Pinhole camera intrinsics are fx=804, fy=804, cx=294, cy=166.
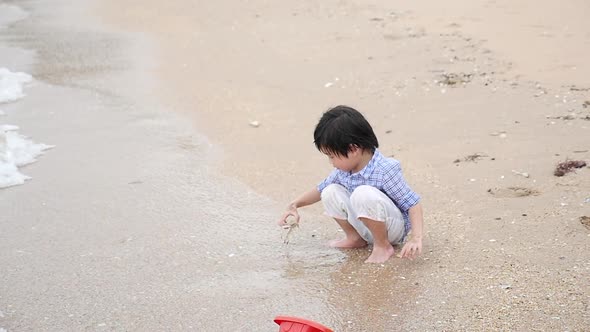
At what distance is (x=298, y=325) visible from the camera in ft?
8.75

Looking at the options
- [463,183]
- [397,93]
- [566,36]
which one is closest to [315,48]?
[397,93]

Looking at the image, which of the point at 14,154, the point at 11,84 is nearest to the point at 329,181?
the point at 14,154

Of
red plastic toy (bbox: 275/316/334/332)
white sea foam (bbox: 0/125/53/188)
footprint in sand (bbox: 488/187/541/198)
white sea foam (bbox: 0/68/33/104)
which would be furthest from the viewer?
white sea foam (bbox: 0/68/33/104)

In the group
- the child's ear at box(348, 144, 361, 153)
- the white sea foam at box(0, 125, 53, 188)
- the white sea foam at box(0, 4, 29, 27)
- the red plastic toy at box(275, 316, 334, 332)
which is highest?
the child's ear at box(348, 144, 361, 153)

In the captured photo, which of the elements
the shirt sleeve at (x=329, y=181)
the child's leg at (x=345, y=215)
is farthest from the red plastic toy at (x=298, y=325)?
the shirt sleeve at (x=329, y=181)

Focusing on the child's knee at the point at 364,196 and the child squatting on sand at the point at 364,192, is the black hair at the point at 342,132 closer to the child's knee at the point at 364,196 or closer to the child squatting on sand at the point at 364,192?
the child squatting on sand at the point at 364,192

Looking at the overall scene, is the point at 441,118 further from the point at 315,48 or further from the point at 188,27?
the point at 188,27

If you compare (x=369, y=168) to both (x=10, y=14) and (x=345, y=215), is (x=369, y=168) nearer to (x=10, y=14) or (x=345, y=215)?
(x=345, y=215)

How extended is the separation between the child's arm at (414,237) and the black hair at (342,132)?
36 cm

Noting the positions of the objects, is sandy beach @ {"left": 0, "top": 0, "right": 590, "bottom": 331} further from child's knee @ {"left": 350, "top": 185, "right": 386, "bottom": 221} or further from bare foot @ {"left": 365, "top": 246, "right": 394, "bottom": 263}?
child's knee @ {"left": 350, "top": 185, "right": 386, "bottom": 221}

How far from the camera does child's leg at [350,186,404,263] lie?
3.54 m

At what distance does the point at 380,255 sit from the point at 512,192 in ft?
3.47

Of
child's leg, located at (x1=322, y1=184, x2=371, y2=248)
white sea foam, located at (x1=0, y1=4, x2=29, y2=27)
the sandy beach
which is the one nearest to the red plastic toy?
the sandy beach

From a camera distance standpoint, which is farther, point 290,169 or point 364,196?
point 290,169
